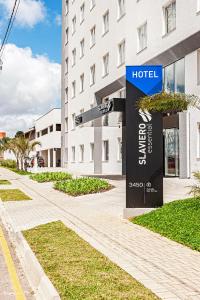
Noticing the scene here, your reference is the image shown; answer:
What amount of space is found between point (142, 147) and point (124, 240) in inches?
163

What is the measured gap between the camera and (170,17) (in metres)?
25.4

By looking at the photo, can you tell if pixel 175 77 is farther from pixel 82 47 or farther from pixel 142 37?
pixel 82 47

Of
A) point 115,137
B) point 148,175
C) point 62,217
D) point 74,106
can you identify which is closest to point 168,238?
point 148,175

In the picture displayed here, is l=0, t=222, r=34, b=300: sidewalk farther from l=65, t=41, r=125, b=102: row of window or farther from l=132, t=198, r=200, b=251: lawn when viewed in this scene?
l=65, t=41, r=125, b=102: row of window

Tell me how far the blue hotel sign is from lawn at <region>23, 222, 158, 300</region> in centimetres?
363

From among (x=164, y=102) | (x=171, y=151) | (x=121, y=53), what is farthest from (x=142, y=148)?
(x=121, y=53)

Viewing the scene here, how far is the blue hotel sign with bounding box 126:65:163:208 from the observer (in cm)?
1303

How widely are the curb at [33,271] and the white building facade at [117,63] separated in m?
14.2

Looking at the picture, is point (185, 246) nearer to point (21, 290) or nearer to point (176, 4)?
point (21, 290)

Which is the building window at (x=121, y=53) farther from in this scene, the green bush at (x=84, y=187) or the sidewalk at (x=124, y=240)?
the sidewalk at (x=124, y=240)

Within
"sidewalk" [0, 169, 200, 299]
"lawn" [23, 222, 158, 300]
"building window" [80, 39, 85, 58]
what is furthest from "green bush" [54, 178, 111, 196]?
"building window" [80, 39, 85, 58]

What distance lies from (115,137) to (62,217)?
23.6 m

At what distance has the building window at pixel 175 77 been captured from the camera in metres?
24.8

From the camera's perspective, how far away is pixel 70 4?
165ft
